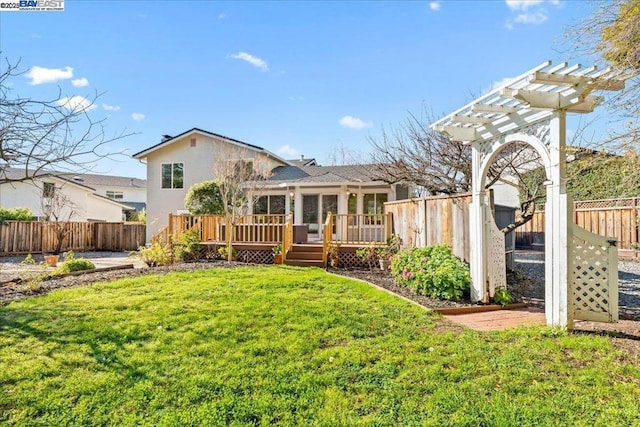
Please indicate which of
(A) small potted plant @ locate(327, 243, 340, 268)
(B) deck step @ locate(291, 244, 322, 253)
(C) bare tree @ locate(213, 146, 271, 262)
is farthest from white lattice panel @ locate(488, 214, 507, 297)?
(C) bare tree @ locate(213, 146, 271, 262)

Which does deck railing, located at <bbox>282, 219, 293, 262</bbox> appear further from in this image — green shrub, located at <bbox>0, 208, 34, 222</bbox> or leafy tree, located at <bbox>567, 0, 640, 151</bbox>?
green shrub, located at <bbox>0, 208, 34, 222</bbox>

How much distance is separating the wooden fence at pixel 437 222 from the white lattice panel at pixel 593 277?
2.07 metres

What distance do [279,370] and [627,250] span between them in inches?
578

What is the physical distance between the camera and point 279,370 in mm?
3510

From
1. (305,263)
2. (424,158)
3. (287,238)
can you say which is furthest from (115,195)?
(424,158)

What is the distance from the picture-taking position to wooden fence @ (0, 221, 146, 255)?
52.0 ft

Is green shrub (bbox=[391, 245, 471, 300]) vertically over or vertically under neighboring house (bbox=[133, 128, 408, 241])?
under

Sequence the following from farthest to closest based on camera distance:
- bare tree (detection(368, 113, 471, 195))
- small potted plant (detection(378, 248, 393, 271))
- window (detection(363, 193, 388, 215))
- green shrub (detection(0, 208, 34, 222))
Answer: green shrub (detection(0, 208, 34, 222))
window (detection(363, 193, 388, 215))
small potted plant (detection(378, 248, 393, 271))
bare tree (detection(368, 113, 471, 195))

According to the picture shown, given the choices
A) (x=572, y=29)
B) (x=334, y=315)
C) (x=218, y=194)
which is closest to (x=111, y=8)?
(x=334, y=315)

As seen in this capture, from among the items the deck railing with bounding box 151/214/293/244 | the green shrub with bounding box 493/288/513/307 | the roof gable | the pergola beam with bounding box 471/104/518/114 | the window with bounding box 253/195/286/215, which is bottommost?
the green shrub with bounding box 493/288/513/307

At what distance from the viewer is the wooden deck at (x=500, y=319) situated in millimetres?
4988

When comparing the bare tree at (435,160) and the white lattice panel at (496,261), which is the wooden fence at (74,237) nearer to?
the bare tree at (435,160)

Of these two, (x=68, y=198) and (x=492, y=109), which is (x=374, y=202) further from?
(x=68, y=198)

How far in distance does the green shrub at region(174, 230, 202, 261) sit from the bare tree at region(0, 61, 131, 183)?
7.04 metres
